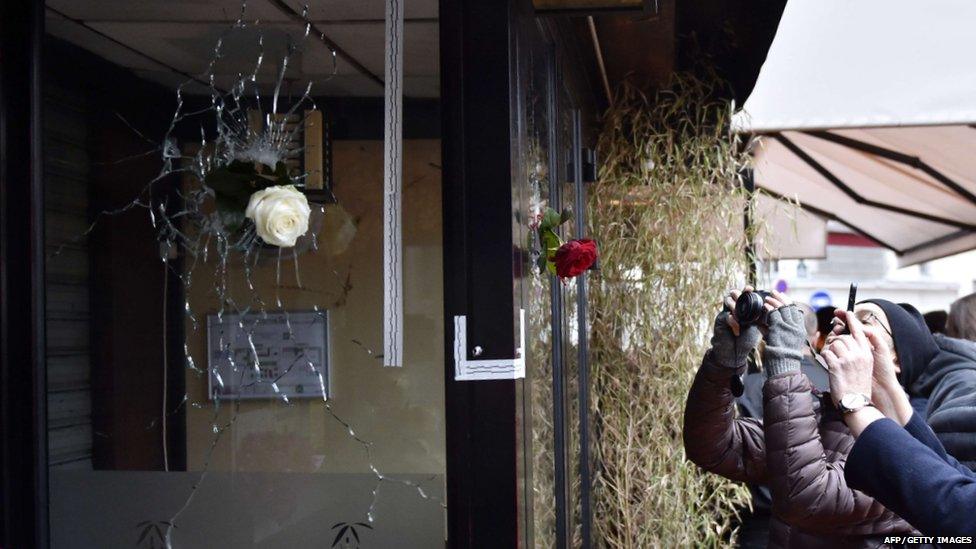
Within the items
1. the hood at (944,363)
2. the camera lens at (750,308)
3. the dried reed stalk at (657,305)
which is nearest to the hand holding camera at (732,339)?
the camera lens at (750,308)

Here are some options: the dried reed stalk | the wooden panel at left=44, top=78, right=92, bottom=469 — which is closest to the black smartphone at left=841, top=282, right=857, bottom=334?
the wooden panel at left=44, top=78, right=92, bottom=469

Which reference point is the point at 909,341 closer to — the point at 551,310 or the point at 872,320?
the point at 872,320

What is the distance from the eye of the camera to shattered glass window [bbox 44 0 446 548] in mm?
2012

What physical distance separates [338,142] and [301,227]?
0.70 ft

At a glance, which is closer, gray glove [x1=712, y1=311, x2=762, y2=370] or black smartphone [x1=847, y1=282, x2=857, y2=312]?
black smartphone [x1=847, y1=282, x2=857, y2=312]

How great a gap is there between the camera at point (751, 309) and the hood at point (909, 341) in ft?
0.85

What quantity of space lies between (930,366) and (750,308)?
46 cm

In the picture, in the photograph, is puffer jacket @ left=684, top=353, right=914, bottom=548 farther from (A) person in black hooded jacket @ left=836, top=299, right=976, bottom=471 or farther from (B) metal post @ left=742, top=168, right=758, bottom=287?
(B) metal post @ left=742, top=168, right=758, bottom=287

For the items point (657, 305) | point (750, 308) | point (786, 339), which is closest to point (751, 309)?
point (750, 308)

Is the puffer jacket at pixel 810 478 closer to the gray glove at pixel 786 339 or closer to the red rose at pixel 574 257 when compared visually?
the gray glove at pixel 786 339

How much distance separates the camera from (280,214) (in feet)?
6.22

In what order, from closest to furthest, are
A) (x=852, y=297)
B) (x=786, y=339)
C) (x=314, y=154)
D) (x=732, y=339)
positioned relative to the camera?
(x=314, y=154) < (x=852, y=297) < (x=786, y=339) < (x=732, y=339)

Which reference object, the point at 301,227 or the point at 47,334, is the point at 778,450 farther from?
the point at 47,334

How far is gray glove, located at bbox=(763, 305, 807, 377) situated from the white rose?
1091 mm
